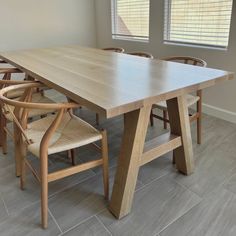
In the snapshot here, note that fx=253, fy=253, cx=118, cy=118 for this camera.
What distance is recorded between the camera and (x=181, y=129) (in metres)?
1.71

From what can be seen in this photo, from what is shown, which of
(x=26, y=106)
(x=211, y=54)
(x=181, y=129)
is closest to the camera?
(x=26, y=106)

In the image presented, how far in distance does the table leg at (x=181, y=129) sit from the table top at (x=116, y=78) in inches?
7.9

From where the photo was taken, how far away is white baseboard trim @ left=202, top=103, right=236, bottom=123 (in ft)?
8.99

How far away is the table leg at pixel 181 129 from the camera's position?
65.8 inches

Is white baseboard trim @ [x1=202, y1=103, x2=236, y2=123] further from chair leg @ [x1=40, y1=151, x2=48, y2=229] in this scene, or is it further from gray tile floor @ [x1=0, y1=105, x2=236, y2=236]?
chair leg @ [x1=40, y1=151, x2=48, y2=229]

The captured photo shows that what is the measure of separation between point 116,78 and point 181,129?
22.2 inches

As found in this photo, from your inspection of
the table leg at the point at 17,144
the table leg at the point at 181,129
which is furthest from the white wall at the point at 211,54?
the table leg at the point at 17,144

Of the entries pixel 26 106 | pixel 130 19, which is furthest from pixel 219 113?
pixel 26 106

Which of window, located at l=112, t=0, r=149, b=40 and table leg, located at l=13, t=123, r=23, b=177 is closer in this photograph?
table leg, located at l=13, t=123, r=23, b=177

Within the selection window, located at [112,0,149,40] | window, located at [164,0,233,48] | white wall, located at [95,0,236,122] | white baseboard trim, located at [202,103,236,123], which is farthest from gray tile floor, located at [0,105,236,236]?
window, located at [112,0,149,40]

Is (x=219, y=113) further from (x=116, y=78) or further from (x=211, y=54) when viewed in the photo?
(x=116, y=78)

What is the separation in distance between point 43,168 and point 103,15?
11.1 ft

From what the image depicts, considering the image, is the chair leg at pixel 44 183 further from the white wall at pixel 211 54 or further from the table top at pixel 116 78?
the white wall at pixel 211 54

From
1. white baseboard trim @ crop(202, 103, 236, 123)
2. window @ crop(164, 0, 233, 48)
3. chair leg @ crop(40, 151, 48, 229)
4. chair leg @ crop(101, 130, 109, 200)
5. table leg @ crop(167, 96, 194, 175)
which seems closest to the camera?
chair leg @ crop(40, 151, 48, 229)
